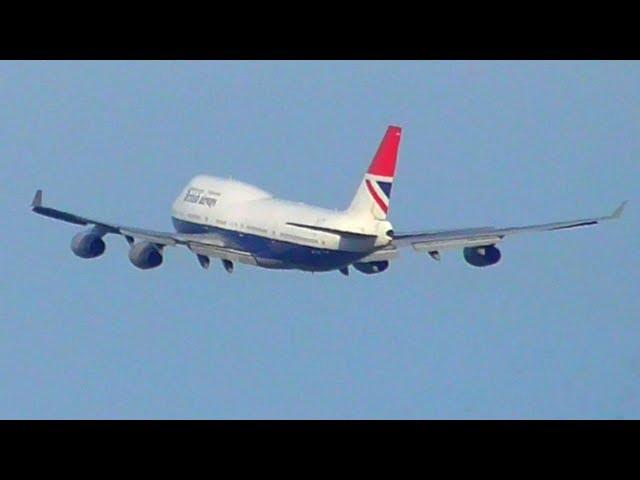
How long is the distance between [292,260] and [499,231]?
9.91 meters

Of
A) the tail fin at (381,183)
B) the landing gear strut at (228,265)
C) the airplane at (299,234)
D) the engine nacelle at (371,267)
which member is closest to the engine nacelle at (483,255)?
the airplane at (299,234)

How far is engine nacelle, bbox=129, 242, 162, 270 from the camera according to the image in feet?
327

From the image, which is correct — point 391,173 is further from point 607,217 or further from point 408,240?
point 607,217

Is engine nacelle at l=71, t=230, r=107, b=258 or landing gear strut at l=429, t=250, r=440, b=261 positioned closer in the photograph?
landing gear strut at l=429, t=250, r=440, b=261

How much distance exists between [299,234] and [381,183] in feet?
17.6

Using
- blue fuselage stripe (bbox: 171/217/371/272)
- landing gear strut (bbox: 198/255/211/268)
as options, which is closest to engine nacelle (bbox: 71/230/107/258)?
landing gear strut (bbox: 198/255/211/268)

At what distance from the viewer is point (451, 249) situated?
319 ft

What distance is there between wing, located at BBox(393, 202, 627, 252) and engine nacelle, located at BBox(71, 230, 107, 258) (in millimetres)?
12887

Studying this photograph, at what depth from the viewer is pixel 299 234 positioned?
100000mm

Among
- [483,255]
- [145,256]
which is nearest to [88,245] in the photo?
[145,256]

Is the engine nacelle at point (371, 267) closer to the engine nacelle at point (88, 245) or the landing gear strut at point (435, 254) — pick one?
the landing gear strut at point (435, 254)

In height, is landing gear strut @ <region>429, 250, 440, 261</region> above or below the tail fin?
below

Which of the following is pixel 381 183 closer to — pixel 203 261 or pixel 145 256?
pixel 203 261

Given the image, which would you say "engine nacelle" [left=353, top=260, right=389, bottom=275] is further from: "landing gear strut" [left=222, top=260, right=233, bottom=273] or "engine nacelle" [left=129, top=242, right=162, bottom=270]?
"engine nacelle" [left=129, top=242, right=162, bottom=270]
